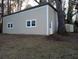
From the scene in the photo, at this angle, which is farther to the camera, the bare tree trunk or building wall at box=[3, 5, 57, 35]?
the bare tree trunk

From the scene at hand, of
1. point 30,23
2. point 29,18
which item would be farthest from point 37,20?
point 29,18

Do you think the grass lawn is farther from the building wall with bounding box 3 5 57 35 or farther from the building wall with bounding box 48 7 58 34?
the building wall with bounding box 48 7 58 34

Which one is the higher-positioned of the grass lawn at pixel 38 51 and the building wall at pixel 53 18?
the building wall at pixel 53 18

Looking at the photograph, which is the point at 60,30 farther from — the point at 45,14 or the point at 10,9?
the point at 10,9

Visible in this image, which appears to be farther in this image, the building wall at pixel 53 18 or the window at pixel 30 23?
the window at pixel 30 23

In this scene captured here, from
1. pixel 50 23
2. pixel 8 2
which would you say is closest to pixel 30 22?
pixel 50 23

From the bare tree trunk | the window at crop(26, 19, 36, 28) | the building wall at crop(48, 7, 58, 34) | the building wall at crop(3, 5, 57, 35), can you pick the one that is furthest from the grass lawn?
the window at crop(26, 19, 36, 28)

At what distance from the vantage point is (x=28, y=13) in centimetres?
2475

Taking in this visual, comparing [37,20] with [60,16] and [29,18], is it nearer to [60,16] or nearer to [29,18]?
[29,18]

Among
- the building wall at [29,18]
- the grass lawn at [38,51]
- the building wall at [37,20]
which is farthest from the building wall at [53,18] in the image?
the grass lawn at [38,51]

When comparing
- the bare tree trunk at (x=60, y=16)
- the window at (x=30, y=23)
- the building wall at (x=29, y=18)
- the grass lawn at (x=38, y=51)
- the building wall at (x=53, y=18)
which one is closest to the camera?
the grass lawn at (x=38, y=51)

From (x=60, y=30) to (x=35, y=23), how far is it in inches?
132

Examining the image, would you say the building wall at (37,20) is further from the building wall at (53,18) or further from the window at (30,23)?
the window at (30,23)

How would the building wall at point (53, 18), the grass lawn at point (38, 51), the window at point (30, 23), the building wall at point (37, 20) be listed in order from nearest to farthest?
the grass lawn at point (38, 51) → the building wall at point (37, 20) → the building wall at point (53, 18) → the window at point (30, 23)
